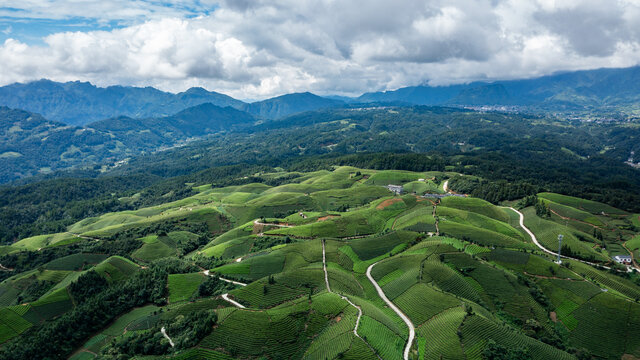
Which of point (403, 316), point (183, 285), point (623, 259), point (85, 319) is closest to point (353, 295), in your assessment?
point (403, 316)

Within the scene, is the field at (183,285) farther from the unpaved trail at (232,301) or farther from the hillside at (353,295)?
the unpaved trail at (232,301)

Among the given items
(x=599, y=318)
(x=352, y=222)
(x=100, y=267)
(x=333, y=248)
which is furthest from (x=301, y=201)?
(x=599, y=318)

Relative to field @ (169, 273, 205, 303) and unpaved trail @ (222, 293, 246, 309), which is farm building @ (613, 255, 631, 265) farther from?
field @ (169, 273, 205, 303)

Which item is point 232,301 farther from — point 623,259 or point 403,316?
point 623,259

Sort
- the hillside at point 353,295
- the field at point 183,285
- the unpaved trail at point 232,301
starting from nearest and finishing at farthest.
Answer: the hillside at point 353,295, the unpaved trail at point 232,301, the field at point 183,285

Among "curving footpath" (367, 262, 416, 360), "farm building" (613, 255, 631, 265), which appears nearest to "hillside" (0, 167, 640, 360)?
"curving footpath" (367, 262, 416, 360)

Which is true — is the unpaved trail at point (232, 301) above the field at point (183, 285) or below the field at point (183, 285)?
above

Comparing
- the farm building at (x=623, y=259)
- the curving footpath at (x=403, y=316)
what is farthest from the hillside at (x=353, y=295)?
the farm building at (x=623, y=259)

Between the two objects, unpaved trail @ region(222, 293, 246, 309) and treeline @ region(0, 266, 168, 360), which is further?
unpaved trail @ region(222, 293, 246, 309)

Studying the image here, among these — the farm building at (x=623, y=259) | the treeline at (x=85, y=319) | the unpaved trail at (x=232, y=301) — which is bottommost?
the farm building at (x=623, y=259)
